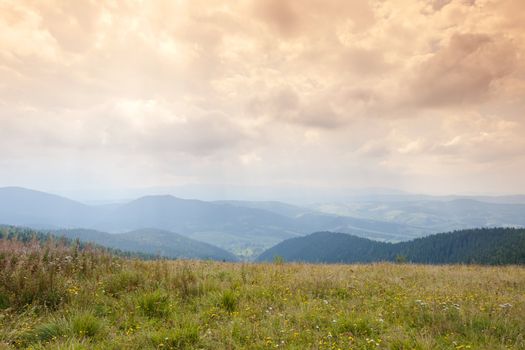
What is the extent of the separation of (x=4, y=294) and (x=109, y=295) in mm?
2325

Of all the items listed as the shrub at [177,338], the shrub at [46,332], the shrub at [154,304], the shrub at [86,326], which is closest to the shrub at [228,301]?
the shrub at [154,304]

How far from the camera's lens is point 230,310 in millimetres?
7160

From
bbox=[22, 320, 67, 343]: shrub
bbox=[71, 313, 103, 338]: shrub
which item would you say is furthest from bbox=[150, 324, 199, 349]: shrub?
bbox=[22, 320, 67, 343]: shrub

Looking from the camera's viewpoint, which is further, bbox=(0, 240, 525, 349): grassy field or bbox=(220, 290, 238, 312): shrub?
bbox=(220, 290, 238, 312): shrub

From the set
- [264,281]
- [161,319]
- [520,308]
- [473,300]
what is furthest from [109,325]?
[520,308]

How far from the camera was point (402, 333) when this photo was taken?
570 cm

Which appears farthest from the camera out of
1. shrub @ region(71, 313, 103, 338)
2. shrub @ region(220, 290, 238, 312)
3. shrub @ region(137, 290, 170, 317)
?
shrub @ region(220, 290, 238, 312)

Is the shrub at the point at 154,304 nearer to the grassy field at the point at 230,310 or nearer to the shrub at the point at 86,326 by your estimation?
the grassy field at the point at 230,310

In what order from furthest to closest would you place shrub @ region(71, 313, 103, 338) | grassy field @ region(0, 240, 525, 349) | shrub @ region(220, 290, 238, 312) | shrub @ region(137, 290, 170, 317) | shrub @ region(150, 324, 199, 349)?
shrub @ region(220, 290, 238, 312), shrub @ region(137, 290, 170, 317), shrub @ region(71, 313, 103, 338), grassy field @ region(0, 240, 525, 349), shrub @ region(150, 324, 199, 349)

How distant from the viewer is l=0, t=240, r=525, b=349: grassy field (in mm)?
5500

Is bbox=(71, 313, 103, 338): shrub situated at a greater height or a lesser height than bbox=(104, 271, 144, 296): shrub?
lesser

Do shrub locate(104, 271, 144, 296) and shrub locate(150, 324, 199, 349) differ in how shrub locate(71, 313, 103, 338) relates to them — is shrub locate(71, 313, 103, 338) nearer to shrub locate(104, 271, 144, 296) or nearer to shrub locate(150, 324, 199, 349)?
shrub locate(150, 324, 199, 349)

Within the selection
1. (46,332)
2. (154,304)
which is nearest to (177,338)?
(154,304)

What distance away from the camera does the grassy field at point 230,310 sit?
550 centimetres
